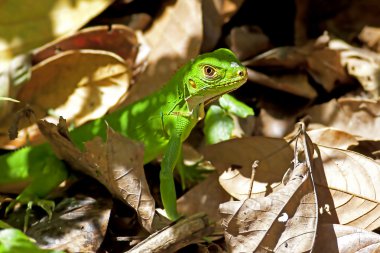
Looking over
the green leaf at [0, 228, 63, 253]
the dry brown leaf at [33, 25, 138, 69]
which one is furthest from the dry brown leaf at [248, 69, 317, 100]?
the green leaf at [0, 228, 63, 253]

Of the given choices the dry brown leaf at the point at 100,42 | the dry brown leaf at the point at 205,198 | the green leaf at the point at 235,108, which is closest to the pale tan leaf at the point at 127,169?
the dry brown leaf at the point at 205,198

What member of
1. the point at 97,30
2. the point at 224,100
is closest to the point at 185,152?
the point at 224,100

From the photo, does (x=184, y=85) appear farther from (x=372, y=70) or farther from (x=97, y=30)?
(x=372, y=70)

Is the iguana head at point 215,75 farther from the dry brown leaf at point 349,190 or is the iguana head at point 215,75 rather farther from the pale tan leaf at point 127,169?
the dry brown leaf at point 349,190

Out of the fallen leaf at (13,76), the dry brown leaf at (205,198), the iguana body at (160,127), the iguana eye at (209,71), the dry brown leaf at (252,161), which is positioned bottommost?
the dry brown leaf at (205,198)

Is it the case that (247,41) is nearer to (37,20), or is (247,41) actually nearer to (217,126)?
(217,126)

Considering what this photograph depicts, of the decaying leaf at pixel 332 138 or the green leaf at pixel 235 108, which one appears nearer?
the decaying leaf at pixel 332 138

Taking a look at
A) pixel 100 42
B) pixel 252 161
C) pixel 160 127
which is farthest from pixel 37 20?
pixel 252 161

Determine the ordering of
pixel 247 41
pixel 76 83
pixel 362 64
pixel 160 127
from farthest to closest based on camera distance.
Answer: pixel 362 64 → pixel 247 41 → pixel 76 83 → pixel 160 127
